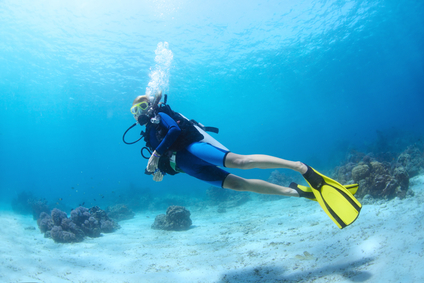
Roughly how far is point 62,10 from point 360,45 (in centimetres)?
3764

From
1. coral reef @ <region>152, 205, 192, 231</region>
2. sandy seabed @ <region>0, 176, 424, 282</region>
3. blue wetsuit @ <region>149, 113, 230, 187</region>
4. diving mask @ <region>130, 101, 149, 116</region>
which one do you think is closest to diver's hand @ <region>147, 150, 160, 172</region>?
blue wetsuit @ <region>149, 113, 230, 187</region>

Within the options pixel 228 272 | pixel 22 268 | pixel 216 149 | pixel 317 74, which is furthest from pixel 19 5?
pixel 317 74

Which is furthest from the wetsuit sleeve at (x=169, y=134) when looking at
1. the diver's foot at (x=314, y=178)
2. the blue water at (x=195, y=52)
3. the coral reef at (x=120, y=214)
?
the blue water at (x=195, y=52)

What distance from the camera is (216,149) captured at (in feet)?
10.3

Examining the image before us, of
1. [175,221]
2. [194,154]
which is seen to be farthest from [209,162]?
[175,221]

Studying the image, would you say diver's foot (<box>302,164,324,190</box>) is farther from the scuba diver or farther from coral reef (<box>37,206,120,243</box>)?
coral reef (<box>37,206,120,243</box>)

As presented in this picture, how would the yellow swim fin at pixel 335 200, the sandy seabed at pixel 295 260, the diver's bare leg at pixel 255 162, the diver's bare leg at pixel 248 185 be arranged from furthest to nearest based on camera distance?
1. the diver's bare leg at pixel 248 185
2. the diver's bare leg at pixel 255 162
3. the yellow swim fin at pixel 335 200
4. the sandy seabed at pixel 295 260

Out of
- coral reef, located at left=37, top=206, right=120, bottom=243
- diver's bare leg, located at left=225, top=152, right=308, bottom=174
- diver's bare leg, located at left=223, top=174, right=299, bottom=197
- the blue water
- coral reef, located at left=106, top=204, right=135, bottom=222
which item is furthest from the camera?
the blue water

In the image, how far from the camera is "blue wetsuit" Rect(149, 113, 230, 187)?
309 centimetres

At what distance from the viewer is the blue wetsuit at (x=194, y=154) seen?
3094 mm

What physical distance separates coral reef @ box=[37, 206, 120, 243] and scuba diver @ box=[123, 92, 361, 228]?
5.83 metres

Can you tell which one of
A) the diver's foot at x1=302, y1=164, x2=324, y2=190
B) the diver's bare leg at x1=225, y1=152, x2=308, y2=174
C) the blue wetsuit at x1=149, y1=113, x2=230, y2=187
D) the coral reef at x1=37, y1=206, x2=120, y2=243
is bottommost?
the diver's foot at x1=302, y1=164, x2=324, y2=190

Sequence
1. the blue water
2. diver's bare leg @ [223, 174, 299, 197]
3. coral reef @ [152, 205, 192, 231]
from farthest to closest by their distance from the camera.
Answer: the blue water → coral reef @ [152, 205, 192, 231] → diver's bare leg @ [223, 174, 299, 197]

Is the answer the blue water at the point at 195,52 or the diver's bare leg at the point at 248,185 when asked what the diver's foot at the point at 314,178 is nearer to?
the diver's bare leg at the point at 248,185
